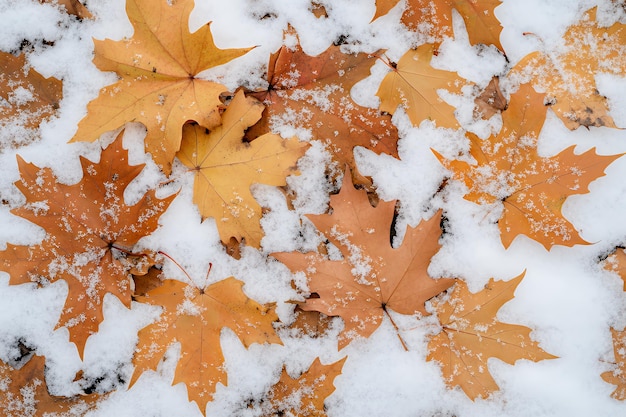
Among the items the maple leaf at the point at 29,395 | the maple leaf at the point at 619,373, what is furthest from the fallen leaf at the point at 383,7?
the maple leaf at the point at 29,395

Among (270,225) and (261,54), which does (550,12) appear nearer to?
(261,54)

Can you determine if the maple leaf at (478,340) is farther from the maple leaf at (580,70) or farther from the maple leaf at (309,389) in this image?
the maple leaf at (580,70)

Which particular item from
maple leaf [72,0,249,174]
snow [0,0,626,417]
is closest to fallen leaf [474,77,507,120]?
snow [0,0,626,417]

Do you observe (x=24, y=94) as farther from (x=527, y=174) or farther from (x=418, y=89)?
(x=527, y=174)

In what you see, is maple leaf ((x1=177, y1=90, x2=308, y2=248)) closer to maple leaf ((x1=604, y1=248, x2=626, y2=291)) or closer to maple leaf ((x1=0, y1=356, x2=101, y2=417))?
maple leaf ((x1=0, y1=356, x2=101, y2=417))

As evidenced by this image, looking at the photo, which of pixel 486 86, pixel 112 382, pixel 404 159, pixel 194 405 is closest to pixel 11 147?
pixel 112 382

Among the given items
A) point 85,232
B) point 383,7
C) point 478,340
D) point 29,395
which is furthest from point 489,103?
point 29,395
